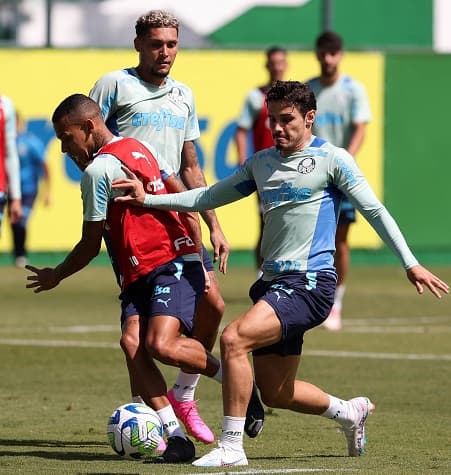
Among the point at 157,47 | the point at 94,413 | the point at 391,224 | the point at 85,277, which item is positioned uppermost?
the point at 157,47

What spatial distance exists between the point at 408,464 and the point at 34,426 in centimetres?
252

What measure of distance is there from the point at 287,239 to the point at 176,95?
1643 millimetres

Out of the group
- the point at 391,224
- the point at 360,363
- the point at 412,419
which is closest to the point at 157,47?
the point at 391,224

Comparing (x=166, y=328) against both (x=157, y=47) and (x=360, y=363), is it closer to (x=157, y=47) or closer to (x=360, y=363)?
(x=157, y=47)

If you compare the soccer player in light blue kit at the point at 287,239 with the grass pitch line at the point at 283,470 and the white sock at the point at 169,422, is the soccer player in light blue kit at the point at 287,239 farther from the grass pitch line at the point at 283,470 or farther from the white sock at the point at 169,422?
the white sock at the point at 169,422

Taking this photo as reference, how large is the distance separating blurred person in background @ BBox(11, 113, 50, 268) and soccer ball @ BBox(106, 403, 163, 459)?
502 inches

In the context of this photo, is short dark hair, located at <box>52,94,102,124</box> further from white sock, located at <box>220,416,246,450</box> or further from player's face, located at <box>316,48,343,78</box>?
player's face, located at <box>316,48,343,78</box>

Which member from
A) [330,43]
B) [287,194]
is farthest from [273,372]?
[330,43]

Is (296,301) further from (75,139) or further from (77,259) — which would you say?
(75,139)

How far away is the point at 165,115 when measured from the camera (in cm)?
914

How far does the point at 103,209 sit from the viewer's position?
26.6 ft

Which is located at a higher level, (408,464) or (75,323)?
(408,464)

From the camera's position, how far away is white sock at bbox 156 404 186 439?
8125 millimetres

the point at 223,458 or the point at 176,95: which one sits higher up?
the point at 176,95
